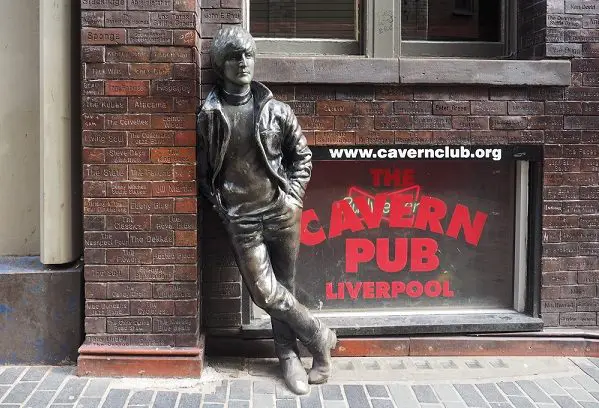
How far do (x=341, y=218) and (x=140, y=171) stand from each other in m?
1.57

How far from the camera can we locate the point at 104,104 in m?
4.36

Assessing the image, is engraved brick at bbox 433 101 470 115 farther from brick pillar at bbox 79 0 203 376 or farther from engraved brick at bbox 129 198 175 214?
engraved brick at bbox 129 198 175 214

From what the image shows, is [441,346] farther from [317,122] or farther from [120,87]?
[120,87]

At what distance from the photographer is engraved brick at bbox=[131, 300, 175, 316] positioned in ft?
14.6

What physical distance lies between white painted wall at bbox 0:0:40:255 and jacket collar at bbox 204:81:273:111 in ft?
5.12

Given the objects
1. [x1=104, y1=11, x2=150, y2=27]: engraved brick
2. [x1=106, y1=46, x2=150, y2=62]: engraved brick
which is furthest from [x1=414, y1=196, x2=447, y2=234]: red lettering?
[x1=104, y1=11, x2=150, y2=27]: engraved brick

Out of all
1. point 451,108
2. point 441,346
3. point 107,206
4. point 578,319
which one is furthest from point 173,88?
point 578,319

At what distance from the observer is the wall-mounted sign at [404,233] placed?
5.00 meters

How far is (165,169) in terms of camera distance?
14.4 ft

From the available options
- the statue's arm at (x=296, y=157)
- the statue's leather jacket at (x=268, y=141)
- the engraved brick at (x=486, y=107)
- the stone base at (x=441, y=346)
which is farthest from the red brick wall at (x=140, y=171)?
the engraved brick at (x=486, y=107)

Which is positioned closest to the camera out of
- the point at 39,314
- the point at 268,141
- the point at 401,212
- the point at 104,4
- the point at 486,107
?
the point at 268,141

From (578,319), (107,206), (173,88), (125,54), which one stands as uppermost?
(125,54)

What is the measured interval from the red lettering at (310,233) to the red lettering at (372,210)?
347mm

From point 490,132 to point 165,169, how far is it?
2401 millimetres
